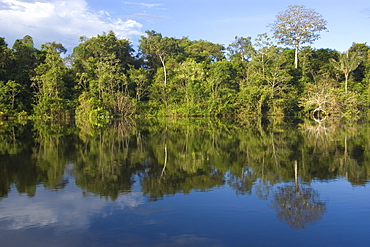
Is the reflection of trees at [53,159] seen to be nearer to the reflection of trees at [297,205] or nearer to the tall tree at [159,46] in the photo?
the reflection of trees at [297,205]

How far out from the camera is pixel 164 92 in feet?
142

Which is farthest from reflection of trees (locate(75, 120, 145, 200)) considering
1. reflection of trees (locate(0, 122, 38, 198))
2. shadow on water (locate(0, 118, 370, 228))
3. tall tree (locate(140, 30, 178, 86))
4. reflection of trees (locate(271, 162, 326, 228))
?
tall tree (locate(140, 30, 178, 86))

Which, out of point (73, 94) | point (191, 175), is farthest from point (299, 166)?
point (73, 94)

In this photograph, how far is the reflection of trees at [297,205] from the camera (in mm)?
5543

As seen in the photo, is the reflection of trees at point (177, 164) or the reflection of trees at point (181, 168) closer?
the reflection of trees at point (181, 168)

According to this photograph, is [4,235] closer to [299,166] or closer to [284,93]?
[299,166]

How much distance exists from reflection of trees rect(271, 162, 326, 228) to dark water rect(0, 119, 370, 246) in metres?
0.02

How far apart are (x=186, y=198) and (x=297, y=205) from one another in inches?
81.1

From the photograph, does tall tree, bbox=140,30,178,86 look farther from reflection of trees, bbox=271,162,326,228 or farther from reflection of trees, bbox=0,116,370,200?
reflection of trees, bbox=271,162,326,228

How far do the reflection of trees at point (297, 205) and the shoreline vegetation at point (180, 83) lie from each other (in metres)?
30.6

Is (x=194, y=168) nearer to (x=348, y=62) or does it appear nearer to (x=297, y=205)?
(x=297, y=205)

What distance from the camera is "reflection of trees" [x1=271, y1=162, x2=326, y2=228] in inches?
218

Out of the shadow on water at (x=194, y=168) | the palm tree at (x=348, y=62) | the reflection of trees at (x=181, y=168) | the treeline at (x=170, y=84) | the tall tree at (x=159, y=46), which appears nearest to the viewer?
the shadow on water at (x=194, y=168)

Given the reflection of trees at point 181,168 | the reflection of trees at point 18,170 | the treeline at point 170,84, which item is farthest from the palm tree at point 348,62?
the reflection of trees at point 18,170
